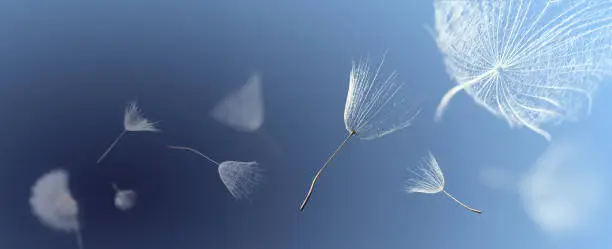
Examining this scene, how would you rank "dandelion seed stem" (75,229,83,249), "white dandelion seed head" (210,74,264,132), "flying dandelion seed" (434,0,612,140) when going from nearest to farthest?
"flying dandelion seed" (434,0,612,140), "dandelion seed stem" (75,229,83,249), "white dandelion seed head" (210,74,264,132)

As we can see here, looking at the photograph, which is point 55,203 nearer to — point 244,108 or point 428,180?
point 244,108

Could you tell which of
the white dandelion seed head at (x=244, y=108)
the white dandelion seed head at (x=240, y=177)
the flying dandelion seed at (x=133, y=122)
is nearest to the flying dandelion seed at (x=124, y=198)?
the flying dandelion seed at (x=133, y=122)

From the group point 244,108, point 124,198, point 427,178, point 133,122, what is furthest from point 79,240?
point 427,178

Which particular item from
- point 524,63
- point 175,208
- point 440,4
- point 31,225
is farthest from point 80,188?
point 524,63

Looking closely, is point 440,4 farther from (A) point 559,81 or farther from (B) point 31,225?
(B) point 31,225

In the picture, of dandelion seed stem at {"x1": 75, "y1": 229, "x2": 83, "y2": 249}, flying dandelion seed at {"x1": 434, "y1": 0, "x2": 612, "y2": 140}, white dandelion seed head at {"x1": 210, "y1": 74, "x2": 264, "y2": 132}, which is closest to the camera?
flying dandelion seed at {"x1": 434, "y1": 0, "x2": 612, "y2": 140}

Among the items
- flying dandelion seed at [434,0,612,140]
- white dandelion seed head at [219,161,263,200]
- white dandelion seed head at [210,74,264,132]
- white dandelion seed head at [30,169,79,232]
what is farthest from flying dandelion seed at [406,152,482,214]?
white dandelion seed head at [30,169,79,232]

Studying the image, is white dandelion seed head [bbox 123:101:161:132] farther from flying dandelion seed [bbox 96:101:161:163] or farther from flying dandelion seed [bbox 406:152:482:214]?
flying dandelion seed [bbox 406:152:482:214]
